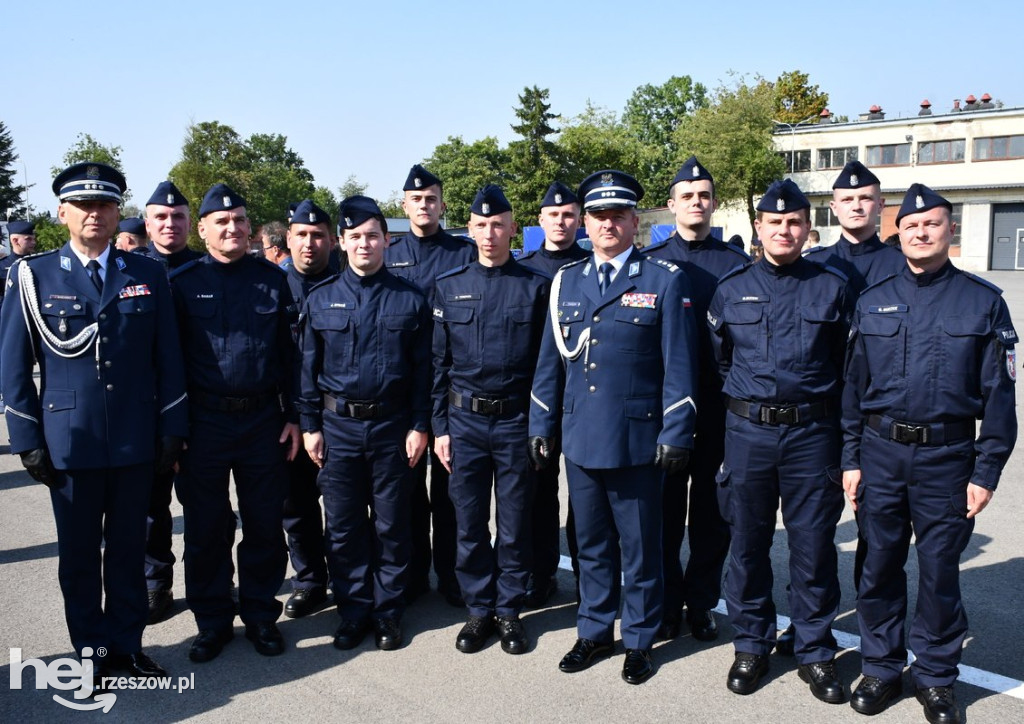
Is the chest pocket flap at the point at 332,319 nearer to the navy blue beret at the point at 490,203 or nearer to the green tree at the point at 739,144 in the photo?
the navy blue beret at the point at 490,203

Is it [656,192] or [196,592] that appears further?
[656,192]

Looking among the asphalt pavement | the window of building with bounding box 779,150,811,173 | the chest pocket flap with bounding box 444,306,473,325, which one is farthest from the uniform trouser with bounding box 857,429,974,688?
the window of building with bounding box 779,150,811,173

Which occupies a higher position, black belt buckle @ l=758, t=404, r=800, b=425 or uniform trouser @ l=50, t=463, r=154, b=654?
black belt buckle @ l=758, t=404, r=800, b=425

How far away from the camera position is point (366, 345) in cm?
427

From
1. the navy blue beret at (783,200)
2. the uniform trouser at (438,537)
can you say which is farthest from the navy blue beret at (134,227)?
the navy blue beret at (783,200)

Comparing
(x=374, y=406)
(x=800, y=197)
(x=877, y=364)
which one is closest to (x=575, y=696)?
(x=374, y=406)

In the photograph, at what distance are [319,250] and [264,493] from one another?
1.55m

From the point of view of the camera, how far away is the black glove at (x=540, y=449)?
13.6 ft

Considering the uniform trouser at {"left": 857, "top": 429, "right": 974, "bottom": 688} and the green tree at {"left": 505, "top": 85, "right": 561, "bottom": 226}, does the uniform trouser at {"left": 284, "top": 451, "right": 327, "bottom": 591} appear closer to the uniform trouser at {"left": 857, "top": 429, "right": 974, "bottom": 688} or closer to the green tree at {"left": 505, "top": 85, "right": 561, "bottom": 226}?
the uniform trouser at {"left": 857, "top": 429, "right": 974, "bottom": 688}

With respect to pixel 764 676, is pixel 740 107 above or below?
above

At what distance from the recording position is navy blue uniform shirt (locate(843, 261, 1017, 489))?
3.41m

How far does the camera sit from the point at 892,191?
42.6 m

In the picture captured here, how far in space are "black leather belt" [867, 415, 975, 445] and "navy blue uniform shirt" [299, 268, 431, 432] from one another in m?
2.25

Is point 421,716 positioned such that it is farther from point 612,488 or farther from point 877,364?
point 877,364
